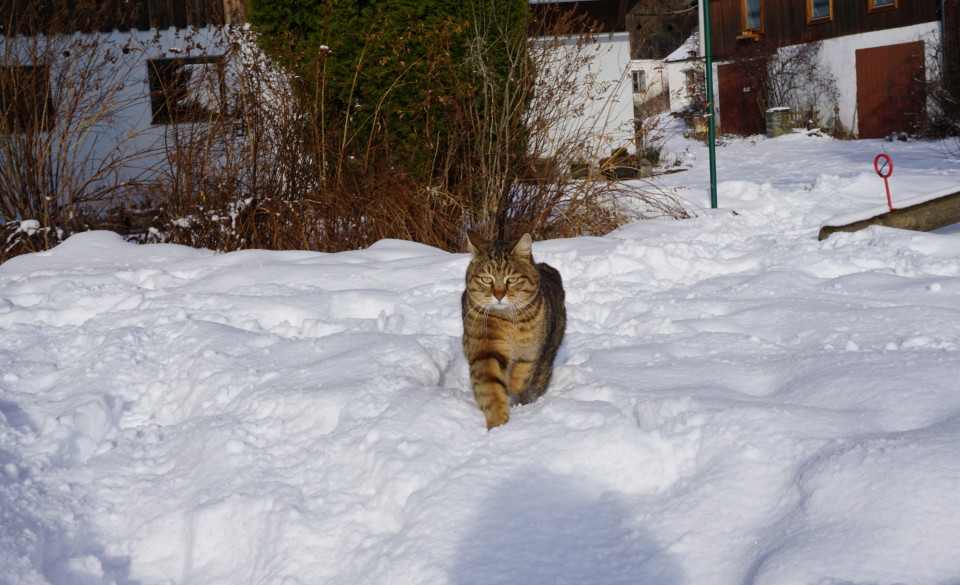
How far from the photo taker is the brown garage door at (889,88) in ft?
75.5

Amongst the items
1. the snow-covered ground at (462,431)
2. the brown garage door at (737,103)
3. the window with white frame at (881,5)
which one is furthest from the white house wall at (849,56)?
the snow-covered ground at (462,431)

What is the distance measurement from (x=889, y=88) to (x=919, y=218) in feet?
61.1

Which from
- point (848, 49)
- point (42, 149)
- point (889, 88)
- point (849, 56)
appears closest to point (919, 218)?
point (42, 149)

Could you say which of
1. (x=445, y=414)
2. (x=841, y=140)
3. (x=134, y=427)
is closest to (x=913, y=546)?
(x=445, y=414)

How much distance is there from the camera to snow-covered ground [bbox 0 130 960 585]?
9.16 feet

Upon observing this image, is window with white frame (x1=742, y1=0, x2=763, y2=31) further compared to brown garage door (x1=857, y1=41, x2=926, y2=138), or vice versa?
window with white frame (x1=742, y1=0, x2=763, y2=31)

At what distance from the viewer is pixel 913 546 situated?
2443 millimetres

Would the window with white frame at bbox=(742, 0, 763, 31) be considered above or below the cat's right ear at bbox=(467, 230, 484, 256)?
above

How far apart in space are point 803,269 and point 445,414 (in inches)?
148

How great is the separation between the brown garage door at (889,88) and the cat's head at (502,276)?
69.7 ft

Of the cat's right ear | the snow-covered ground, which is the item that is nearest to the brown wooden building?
the snow-covered ground

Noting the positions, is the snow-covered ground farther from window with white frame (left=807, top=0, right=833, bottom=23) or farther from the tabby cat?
window with white frame (left=807, top=0, right=833, bottom=23)

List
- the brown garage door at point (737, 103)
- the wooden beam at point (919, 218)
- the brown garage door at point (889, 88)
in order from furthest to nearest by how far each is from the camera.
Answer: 1. the brown garage door at point (737, 103)
2. the brown garage door at point (889, 88)
3. the wooden beam at point (919, 218)

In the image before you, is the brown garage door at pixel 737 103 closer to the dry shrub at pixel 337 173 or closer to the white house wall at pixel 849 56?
the white house wall at pixel 849 56
